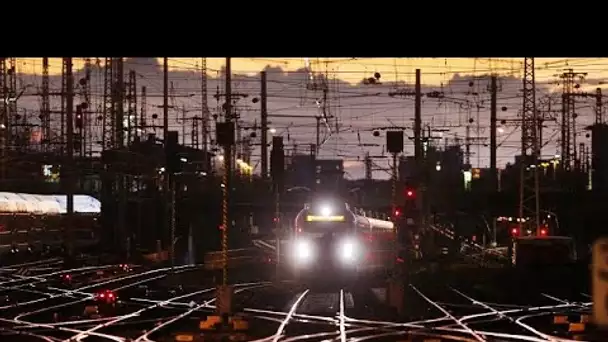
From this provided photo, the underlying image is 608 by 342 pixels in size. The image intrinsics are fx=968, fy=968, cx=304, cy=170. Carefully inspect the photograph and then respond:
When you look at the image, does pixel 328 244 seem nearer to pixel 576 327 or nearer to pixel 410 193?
pixel 410 193

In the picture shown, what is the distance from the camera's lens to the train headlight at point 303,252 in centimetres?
4216

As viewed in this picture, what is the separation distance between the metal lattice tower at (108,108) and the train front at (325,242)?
63.9ft

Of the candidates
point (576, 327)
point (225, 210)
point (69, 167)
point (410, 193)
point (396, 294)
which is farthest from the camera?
point (69, 167)

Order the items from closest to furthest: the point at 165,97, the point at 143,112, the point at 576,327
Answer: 1. the point at 576,327
2. the point at 165,97
3. the point at 143,112

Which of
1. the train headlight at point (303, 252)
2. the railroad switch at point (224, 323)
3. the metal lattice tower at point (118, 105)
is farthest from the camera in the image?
the metal lattice tower at point (118, 105)

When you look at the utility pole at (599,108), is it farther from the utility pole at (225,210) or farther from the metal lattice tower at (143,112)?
the utility pole at (225,210)

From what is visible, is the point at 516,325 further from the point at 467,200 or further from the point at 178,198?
the point at 467,200

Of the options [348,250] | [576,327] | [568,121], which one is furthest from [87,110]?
[576,327]

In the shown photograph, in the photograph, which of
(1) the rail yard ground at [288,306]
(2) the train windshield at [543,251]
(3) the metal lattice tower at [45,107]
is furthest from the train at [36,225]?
(2) the train windshield at [543,251]

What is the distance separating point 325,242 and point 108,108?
83.0 feet

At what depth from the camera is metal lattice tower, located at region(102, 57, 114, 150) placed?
59.5 m

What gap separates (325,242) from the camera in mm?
42438

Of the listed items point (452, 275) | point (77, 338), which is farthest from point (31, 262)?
point (77, 338)
